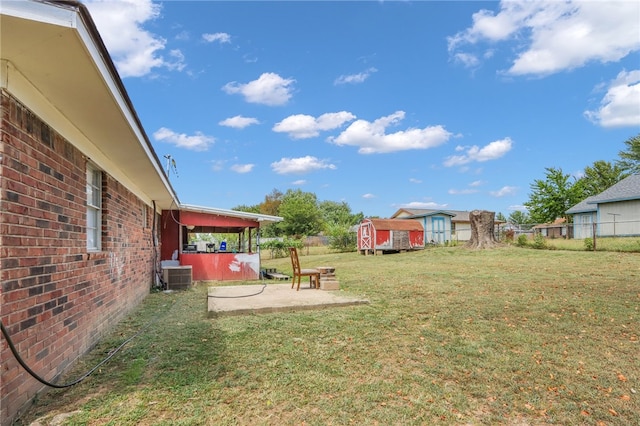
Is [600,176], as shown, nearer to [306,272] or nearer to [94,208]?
[306,272]

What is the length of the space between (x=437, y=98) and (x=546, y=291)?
45.2 feet

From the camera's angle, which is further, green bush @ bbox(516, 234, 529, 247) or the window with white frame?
green bush @ bbox(516, 234, 529, 247)

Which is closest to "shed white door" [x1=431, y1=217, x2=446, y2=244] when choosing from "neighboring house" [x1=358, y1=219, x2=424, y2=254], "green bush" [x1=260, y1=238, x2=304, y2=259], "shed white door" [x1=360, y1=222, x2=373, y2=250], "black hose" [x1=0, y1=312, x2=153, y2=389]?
"neighboring house" [x1=358, y1=219, x2=424, y2=254]

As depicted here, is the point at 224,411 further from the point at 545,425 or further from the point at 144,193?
the point at 144,193

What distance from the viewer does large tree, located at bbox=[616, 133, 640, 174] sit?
36.2m

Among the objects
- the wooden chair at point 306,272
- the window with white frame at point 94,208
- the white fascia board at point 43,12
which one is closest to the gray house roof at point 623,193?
the wooden chair at point 306,272

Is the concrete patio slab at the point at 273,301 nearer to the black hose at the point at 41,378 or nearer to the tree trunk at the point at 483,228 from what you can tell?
the black hose at the point at 41,378

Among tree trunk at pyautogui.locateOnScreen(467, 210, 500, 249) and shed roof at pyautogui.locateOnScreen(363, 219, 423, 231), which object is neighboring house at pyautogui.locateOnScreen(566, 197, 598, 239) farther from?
shed roof at pyautogui.locateOnScreen(363, 219, 423, 231)

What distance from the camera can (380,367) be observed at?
3791 mm

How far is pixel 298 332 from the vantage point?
5031 millimetres

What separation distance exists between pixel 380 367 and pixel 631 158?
45581 millimetres

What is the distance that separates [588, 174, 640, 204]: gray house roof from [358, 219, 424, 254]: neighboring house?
11123 mm

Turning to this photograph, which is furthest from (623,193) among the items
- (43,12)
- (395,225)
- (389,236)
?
(43,12)

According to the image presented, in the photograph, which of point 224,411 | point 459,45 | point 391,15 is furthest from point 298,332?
point 459,45
